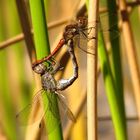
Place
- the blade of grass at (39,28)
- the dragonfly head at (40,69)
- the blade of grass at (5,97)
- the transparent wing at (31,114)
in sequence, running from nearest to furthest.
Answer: the blade of grass at (39,28) < the dragonfly head at (40,69) < the transparent wing at (31,114) < the blade of grass at (5,97)

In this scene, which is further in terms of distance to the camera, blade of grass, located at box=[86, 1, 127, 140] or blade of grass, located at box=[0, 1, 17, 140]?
blade of grass, located at box=[0, 1, 17, 140]

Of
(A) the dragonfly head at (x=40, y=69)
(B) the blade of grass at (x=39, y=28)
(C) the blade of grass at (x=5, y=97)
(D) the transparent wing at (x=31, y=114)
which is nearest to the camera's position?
(B) the blade of grass at (x=39, y=28)

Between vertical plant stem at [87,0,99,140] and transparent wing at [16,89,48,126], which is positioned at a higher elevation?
vertical plant stem at [87,0,99,140]

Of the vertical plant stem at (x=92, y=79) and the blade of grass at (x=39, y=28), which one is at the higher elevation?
the blade of grass at (x=39, y=28)

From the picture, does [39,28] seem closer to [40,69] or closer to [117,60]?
[40,69]

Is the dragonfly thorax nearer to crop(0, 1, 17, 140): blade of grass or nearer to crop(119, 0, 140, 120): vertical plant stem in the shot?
crop(119, 0, 140, 120): vertical plant stem

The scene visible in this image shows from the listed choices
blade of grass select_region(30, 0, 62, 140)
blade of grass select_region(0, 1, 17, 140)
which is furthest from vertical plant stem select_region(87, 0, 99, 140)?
blade of grass select_region(0, 1, 17, 140)

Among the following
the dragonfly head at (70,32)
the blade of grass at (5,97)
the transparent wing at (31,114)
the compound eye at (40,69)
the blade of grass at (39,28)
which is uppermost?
the blade of grass at (39,28)

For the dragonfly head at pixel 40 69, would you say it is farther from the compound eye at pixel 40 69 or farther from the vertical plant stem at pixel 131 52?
the vertical plant stem at pixel 131 52

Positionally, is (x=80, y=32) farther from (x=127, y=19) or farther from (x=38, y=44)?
(x=127, y=19)

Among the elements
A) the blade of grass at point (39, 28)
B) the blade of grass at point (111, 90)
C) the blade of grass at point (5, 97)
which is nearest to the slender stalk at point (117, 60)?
the blade of grass at point (111, 90)

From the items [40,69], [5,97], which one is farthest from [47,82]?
[5,97]

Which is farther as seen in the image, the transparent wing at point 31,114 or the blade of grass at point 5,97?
the blade of grass at point 5,97
